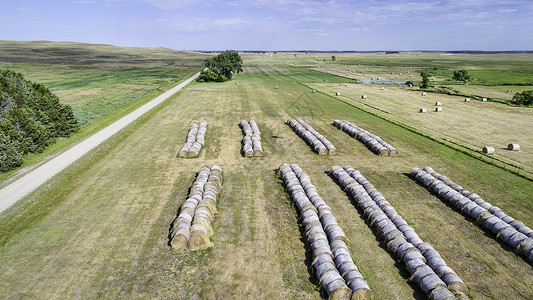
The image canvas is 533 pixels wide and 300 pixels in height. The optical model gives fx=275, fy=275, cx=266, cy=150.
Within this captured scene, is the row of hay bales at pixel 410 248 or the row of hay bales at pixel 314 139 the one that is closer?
the row of hay bales at pixel 410 248

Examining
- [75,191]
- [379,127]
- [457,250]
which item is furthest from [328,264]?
[379,127]

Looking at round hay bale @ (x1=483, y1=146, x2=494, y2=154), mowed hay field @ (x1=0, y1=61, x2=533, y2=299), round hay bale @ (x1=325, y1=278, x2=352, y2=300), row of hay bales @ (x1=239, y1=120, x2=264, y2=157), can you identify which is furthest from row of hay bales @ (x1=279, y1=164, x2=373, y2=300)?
round hay bale @ (x1=483, y1=146, x2=494, y2=154)

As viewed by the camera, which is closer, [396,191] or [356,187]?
[356,187]

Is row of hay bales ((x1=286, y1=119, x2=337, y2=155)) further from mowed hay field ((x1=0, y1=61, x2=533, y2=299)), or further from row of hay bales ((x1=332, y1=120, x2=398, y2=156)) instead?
row of hay bales ((x1=332, y1=120, x2=398, y2=156))

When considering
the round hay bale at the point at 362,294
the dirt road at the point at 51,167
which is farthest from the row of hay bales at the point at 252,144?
the round hay bale at the point at 362,294

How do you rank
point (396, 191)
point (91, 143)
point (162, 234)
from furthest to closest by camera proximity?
point (91, 143) < point (396, 191) < point (162, 234)

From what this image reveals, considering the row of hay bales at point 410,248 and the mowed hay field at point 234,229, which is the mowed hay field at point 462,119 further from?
the row of hay bales at point 410,248

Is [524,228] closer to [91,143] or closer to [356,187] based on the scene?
[356,187]
